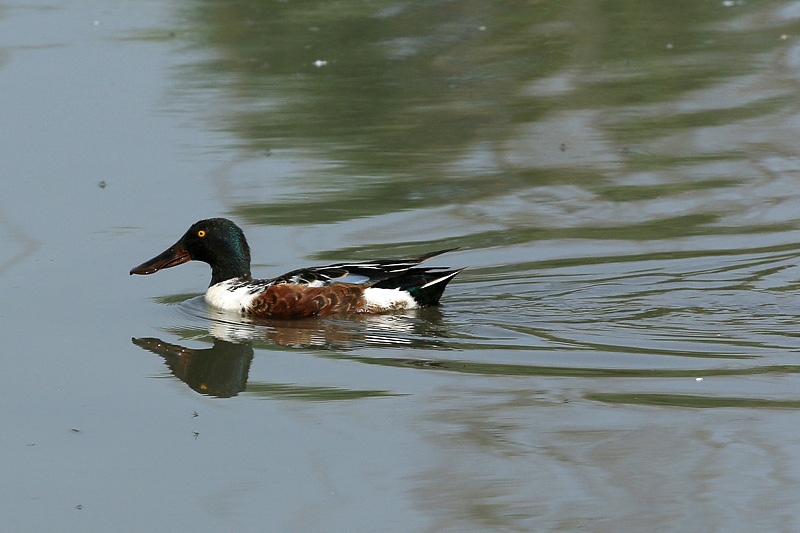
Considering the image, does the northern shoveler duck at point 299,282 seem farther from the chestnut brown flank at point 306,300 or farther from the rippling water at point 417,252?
the rippling water at point 417,252

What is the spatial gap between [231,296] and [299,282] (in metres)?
0.56

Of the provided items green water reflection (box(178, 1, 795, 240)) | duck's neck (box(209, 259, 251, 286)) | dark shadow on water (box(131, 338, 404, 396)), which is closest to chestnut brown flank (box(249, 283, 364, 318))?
duck's neck (box(209, 259, 251, 286))

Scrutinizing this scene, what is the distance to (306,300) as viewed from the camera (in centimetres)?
865

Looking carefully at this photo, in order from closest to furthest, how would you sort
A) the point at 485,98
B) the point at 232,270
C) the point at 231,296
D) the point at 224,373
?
the point at 224,373 < the point at 231,296 < the point at 232,270 < the point at 485,98

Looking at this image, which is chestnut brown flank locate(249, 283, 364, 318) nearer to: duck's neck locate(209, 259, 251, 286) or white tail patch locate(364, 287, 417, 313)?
white tail patch locate(364, 287, 417, 313)

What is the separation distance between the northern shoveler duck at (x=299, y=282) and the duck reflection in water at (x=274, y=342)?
0.09 m

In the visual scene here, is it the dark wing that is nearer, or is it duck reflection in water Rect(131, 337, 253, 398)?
duck reflection in water Rect(131, 337, 253, 398)

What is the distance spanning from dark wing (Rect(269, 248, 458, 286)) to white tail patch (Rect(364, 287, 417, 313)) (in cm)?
15

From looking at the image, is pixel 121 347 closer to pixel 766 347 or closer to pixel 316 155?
pixel 766 347

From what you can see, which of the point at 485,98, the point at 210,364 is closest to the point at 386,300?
the point at 210,364

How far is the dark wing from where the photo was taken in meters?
8.59

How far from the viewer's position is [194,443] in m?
6.02

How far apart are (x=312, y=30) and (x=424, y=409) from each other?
10998 millimetres

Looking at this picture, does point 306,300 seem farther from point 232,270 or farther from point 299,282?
point 232,270
